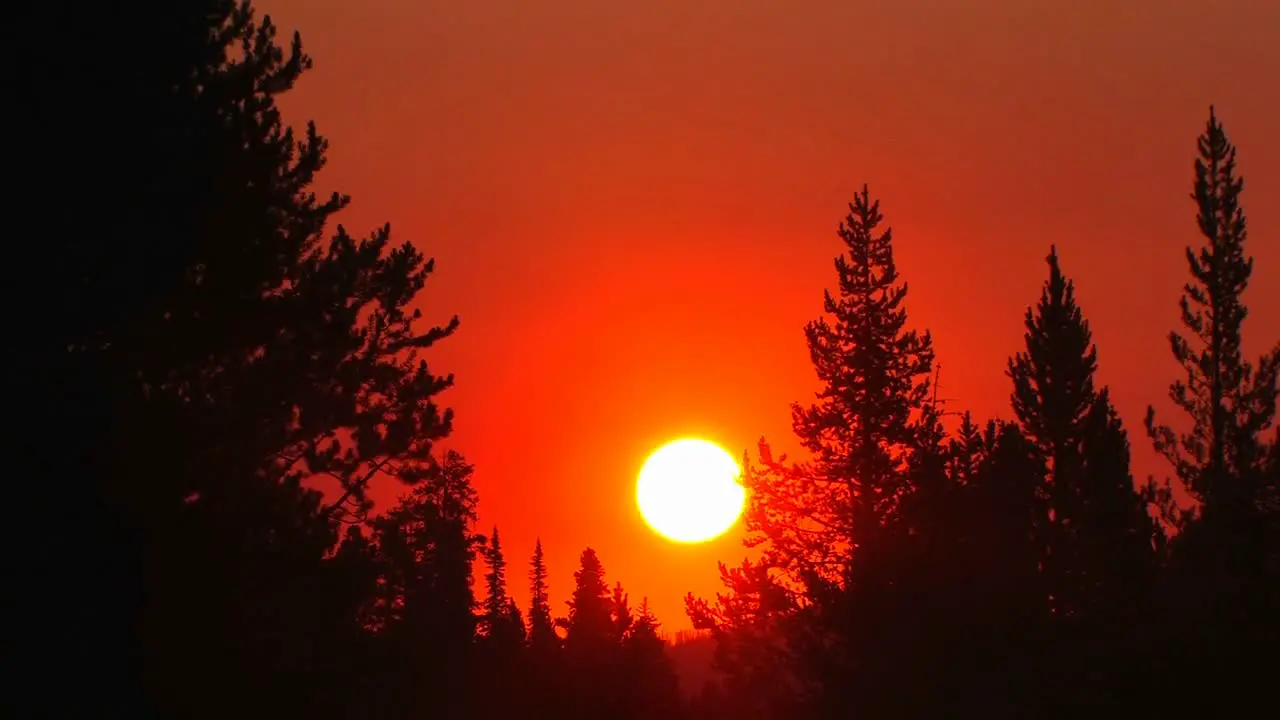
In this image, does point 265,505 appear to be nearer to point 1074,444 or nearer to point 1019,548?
point 1019,548

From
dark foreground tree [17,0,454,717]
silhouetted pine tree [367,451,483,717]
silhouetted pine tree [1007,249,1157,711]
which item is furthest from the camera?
silhouetted pine tree [1007,249,1157,711]

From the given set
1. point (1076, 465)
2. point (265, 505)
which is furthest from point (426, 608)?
point (265, 505)

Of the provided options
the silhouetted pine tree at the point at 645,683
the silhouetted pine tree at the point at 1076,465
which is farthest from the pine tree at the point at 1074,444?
the silhouetted pine tree at the point at 645,683

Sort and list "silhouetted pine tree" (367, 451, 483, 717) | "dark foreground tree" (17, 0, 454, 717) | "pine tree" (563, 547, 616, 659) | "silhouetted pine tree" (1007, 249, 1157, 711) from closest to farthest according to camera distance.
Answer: "dark foreground tree" (17, 0, 454, 717) < "silhouetted pine tree" (367, 451, 483, 717) < "silhouetted pine tree" (1007, 249, 1157, 711) < "pine tree" (563, 547, 616, 659)

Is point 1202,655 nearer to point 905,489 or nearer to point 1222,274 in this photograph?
point 905,489

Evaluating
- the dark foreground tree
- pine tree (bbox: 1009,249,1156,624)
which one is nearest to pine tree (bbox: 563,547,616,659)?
pine tree (bbox: 1009,249,1156,624)

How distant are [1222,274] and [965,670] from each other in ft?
103

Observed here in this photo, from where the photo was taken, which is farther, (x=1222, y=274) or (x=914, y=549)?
(x=1222, y=274)

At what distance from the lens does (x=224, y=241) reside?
19359mm

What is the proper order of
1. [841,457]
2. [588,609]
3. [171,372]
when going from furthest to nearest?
[588,609] → [841,457] → [171,372]

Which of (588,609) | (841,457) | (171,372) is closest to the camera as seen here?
(171,372)

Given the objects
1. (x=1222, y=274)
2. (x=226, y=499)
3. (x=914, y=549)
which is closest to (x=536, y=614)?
(x=1222, y=274)

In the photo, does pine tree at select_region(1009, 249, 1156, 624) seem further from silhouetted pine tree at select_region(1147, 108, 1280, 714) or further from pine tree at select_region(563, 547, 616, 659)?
pine tree at select_region(563, 547, 616, 659)

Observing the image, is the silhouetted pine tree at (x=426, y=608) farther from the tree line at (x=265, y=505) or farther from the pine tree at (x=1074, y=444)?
the pine tree at (x=1074, y=444)
